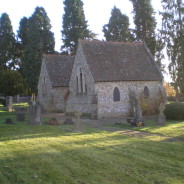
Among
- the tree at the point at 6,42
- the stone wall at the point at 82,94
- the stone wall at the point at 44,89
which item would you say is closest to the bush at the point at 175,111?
the stone wall at the point at 82,94

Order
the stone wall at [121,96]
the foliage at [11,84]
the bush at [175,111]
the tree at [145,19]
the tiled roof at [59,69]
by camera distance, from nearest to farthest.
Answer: the bush at [175,111] < the stone wall at [121,96] < the tiled roof at [59,69] < the foliage at [11,84] < the tree at [145,19]

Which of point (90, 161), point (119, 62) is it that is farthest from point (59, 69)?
point (90, 161)

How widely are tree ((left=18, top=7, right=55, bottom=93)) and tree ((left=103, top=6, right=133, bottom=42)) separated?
9776 millimetres

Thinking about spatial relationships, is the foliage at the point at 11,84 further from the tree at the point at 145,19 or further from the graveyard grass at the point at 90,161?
the graveyard grass at the point at 90,161

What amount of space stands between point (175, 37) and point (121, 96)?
15.3 meters

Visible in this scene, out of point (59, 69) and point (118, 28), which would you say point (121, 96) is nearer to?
point (59, 69)

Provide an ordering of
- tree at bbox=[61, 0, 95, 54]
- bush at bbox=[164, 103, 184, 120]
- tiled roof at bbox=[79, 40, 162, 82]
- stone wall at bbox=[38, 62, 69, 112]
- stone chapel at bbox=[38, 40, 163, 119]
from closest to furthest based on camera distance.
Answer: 1. bush at bbox=[164, 103, 184, 120]
2. stone chapel at bbox=[38, 40, 163, 119]
3. tiled roof at bbox=[79, 40, 162, 82]
4. stone wall at bbox=[38, 62, 69, 112]
5. tree at bbox=[61, 0, 95, 54]

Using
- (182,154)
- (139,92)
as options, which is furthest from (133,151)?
(139,92)

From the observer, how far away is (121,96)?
2700 cm

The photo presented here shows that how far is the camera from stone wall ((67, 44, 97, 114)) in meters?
26.2

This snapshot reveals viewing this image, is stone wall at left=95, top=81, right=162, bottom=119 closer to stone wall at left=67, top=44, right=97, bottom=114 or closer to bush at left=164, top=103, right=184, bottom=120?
stone wall at left=67, top=44, right=97, bottom=114

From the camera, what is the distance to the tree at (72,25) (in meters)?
45.6

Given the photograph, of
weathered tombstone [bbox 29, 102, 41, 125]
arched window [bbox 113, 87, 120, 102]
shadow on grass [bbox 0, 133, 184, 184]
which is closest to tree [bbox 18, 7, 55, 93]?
arched window [bbox 113, 87, 120, 102]

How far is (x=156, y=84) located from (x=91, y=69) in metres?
7.34
